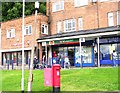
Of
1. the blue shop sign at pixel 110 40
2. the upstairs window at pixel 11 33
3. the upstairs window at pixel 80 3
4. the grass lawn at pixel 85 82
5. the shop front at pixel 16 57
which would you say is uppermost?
the upstairs window at pixel 80 3

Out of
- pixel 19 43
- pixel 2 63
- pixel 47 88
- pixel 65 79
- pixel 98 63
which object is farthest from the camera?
pixel 2 63

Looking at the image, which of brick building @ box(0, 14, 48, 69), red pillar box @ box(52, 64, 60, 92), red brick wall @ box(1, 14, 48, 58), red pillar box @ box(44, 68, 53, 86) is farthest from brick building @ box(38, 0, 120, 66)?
red pillar box @ box(52, 64, 60, 92)

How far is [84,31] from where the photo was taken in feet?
114

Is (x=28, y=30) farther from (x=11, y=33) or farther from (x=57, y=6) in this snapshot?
(x=57, y=6)

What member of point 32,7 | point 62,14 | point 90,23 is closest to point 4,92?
point 90,23

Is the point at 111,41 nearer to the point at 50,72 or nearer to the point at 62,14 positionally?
the point at 62,14

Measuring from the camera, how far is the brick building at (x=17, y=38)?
39.0m

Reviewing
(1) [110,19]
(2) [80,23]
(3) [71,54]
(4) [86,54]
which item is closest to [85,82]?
(4) [86,54]

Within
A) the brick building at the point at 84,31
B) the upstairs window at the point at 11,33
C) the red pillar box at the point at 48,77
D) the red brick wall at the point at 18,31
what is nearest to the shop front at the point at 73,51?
the brick building at the point at 84,31

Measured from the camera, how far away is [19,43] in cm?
4144

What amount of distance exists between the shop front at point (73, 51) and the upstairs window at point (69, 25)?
2684mm

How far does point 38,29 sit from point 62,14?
3.80 metres

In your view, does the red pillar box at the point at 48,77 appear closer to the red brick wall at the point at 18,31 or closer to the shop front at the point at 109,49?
the shop front at the point at 109,49

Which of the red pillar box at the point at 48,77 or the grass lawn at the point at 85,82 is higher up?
the red pillar box at the point at 48,77
